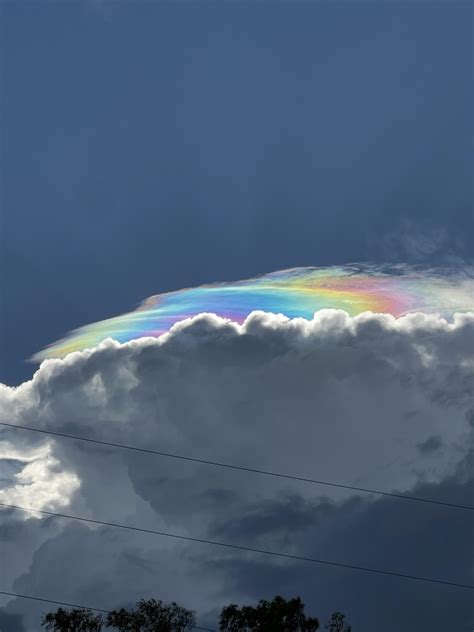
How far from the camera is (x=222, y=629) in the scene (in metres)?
167

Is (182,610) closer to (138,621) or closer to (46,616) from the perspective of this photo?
(138,621)

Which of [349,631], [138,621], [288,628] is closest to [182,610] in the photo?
[138,621]

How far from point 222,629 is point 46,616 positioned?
36.0 metres

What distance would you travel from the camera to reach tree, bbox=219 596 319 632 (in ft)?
548

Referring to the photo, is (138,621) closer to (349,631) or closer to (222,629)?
(222,629)

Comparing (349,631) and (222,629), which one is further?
(349,631)

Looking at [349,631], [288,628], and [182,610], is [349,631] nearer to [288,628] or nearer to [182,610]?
[288,628]

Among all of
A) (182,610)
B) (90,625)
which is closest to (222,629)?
(182,610)

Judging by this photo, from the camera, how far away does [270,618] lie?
16812 centimetres

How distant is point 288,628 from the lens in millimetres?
169250

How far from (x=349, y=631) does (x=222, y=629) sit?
30.4m

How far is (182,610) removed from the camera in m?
174

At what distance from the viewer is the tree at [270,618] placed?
167000mm

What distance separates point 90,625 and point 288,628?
135 feet
